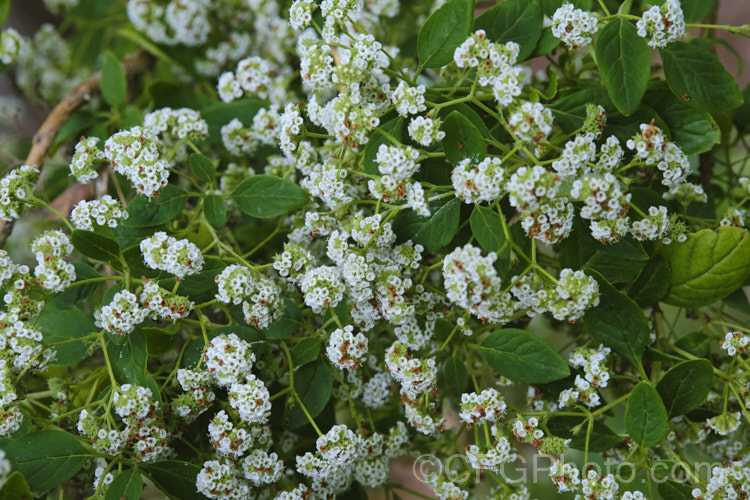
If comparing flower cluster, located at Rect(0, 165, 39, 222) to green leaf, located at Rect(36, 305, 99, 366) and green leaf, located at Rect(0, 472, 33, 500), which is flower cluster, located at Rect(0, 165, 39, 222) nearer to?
green leaf, located at Rect(36, 305, 99, 366)

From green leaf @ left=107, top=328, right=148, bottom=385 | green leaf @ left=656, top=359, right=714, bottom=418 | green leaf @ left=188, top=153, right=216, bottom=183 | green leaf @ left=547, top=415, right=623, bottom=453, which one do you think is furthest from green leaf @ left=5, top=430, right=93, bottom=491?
green leaf @ left=656, top=359, right=714, bottom=418

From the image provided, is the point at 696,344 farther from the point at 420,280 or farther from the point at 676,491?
the point at 420,280

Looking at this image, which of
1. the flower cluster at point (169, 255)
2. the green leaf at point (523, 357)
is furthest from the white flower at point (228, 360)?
the green leaf at point (523, 357)

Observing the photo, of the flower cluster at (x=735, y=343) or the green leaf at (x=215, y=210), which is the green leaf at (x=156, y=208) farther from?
the flower cluster at (x=735, y=343)

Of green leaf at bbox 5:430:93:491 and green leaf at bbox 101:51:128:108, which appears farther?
green leaf at bbox 101:51:128:108

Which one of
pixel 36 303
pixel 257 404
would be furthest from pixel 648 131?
pixel 36 303

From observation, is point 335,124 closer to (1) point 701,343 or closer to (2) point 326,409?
(2) point 326,409
